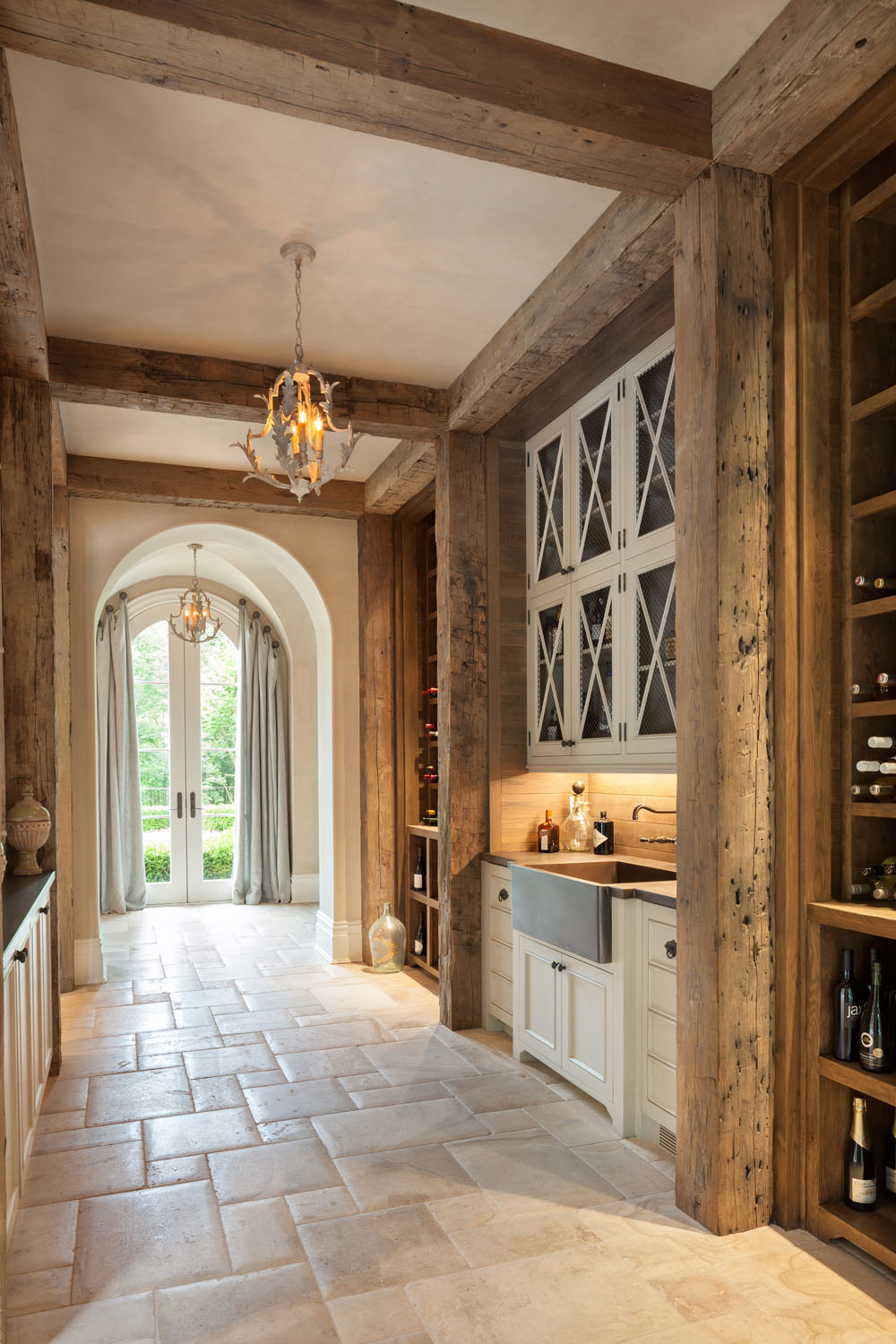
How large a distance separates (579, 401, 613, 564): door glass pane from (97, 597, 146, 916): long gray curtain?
17.2 feet

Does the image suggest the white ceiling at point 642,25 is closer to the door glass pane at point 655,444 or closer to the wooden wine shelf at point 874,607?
the door glass pane at point 655,444

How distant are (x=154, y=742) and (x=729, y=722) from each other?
695 centimetres

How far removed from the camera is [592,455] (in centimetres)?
404

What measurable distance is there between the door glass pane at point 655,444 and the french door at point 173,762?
19.1 ft

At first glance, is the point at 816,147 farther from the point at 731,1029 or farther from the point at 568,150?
the point at 731,1029

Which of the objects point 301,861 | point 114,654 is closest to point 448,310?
point 114,654

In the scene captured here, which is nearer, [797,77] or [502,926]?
[797,77]

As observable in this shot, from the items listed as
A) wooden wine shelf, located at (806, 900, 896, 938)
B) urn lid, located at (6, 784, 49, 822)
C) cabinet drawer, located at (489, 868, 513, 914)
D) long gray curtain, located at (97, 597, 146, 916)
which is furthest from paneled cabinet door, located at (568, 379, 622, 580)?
long gray curtain, located at (97, 597, 146, 916)

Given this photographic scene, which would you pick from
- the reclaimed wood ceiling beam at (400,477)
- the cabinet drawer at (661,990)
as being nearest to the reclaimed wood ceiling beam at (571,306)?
the reclaimed wood ceiling beam at (400,477)

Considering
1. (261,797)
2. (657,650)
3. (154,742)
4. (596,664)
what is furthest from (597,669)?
(154,742)

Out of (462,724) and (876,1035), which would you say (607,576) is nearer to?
(462,724)

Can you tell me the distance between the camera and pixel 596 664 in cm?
398

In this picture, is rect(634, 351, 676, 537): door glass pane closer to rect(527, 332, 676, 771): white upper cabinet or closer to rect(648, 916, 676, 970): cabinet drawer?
rect(527, 332, 676, 771): white upper cabinet

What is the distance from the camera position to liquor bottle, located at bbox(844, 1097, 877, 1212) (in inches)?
97.2
